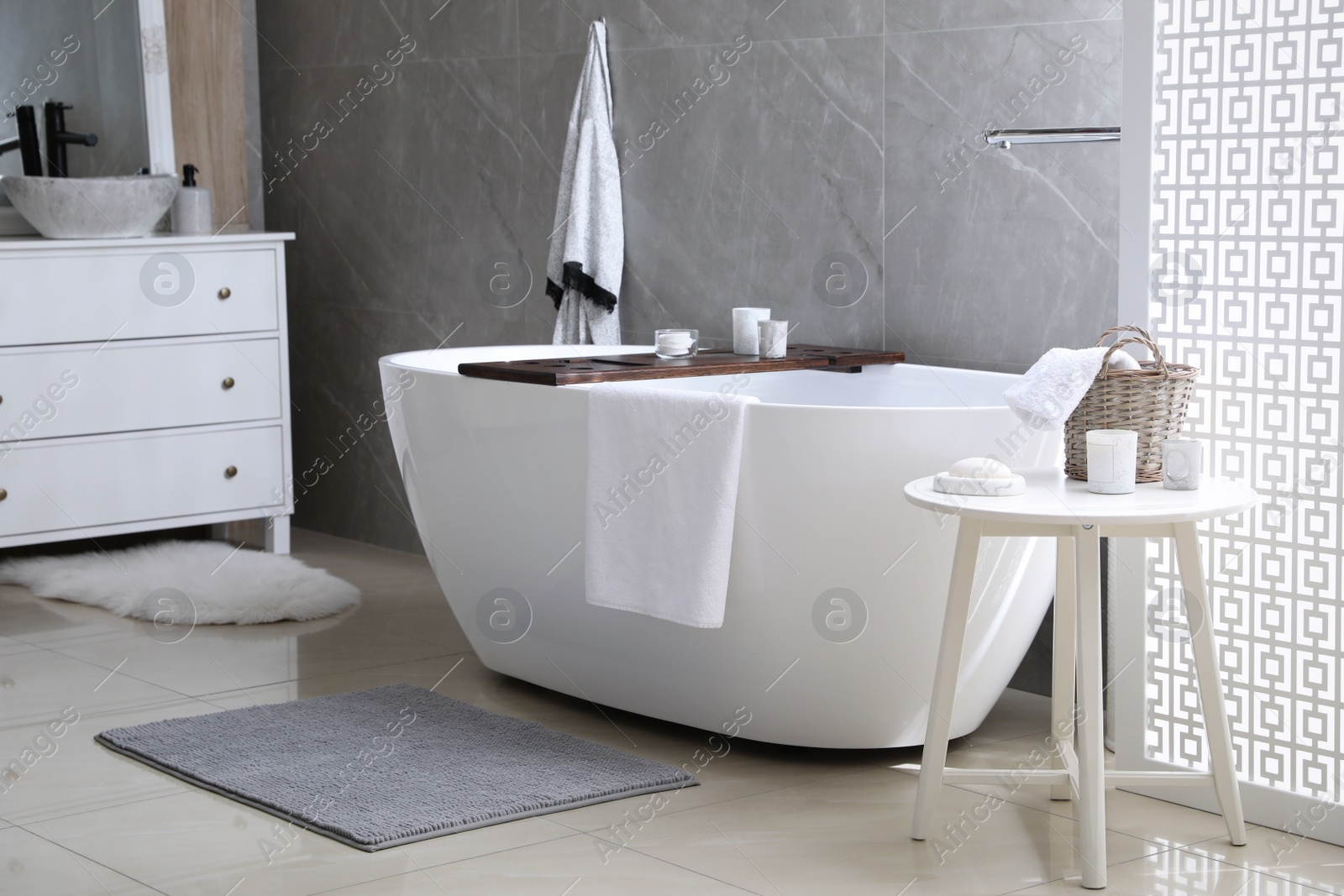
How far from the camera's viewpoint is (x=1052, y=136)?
3094 millimetres

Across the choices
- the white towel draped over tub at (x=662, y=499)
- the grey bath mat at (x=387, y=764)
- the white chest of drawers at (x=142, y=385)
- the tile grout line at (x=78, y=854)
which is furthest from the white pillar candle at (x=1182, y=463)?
the white chest of drawers at (x=142, y=385)

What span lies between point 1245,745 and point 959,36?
1588 millimetres

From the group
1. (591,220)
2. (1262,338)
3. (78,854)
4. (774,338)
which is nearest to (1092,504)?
(1262,338)

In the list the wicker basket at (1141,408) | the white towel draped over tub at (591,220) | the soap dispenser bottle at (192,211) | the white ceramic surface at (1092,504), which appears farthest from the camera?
the soap dispenser bottle at (192,211)

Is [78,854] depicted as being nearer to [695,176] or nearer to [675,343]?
[675,343]

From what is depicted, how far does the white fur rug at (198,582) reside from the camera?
13.7ft

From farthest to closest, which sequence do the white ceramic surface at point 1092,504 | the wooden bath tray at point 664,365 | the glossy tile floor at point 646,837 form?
the wooden bath tray at point 664,365, the glossy tile floor at point 646,837, the white ceramic surface at point 1092,504

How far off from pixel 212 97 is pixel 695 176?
6.54 ft

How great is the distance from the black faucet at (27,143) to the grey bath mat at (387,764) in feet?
7.44

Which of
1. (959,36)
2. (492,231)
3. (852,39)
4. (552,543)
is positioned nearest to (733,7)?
(852,39)

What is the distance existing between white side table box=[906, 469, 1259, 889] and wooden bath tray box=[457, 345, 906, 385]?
33.6 inches

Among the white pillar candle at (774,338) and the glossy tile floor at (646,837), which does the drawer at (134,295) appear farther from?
the white pillar candle at (774,338)

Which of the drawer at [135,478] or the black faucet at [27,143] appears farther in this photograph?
the black faucet at [27,143]

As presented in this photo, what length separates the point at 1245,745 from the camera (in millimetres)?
2631
